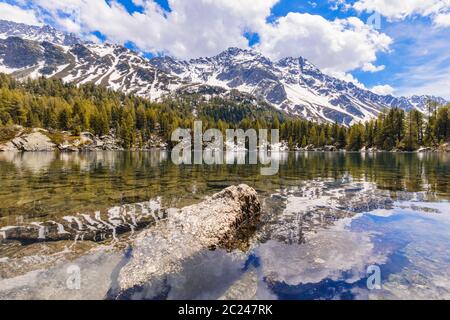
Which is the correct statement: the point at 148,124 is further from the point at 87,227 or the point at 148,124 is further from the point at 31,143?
the point at 87,227

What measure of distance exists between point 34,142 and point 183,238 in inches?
5158

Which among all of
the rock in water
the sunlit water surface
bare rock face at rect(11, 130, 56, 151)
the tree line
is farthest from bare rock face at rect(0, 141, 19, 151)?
the rock in water

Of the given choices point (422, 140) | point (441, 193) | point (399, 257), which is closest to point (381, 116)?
point (422, 140)

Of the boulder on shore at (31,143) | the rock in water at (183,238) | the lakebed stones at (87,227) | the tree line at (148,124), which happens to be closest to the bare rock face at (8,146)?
the boulder on shore at (31,143)

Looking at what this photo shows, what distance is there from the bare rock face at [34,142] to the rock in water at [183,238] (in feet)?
418

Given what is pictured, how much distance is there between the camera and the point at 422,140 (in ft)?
457

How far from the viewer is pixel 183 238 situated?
1161cm

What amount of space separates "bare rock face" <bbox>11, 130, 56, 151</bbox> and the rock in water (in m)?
127

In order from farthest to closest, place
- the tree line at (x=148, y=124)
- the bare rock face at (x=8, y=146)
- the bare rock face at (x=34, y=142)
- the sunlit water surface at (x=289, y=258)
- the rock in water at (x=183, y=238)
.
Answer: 1. the tree line at (x=148, y=124)
2. the bare rock face at (x=34, y=142)
3. the bare rock face at (x=8, y=146)
4. the rock in water at (x=183, y=238)
5. the sunlit water surface at (x=289, y=258)

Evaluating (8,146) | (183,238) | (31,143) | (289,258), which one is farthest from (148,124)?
(289,258)

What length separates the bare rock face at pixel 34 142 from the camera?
372 ft

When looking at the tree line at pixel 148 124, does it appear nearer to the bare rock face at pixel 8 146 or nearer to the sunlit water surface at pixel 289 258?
the bare rock face at pixel 8 146

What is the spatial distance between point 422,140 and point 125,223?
161520 millimetres

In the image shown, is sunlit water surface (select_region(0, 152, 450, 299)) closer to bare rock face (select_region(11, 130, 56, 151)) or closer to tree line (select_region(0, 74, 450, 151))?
bare rock face (select_region(11, 130, 56, 151))
